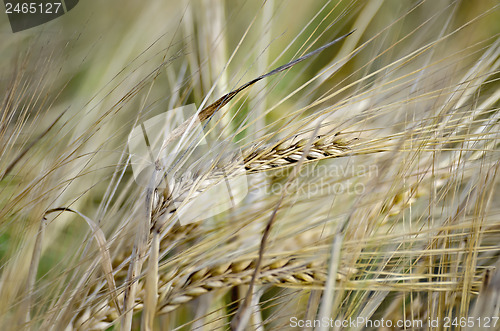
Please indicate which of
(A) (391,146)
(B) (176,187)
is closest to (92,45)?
(B) (176,187)

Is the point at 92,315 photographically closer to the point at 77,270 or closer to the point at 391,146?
the point at 77,270

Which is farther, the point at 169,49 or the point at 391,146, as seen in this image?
the point at 169,49

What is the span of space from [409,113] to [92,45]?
503mm

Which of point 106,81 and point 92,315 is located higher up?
point 106,81

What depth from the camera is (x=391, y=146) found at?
0.48m

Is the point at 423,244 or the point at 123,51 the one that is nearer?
the point at 423,244

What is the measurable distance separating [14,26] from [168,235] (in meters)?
0.43

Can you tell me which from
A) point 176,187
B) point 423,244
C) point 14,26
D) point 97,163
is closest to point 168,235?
point 176,187

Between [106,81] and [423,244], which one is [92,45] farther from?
[423,244]

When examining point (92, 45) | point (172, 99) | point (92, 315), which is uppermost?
point (92, 45)

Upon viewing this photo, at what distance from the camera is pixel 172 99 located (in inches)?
24.1
